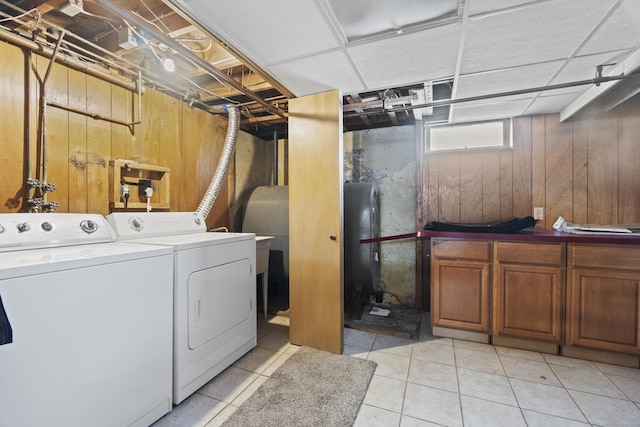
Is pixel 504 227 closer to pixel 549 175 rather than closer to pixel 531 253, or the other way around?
pixel 531 253

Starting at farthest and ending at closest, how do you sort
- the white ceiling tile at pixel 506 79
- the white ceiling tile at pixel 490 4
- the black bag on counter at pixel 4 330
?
1. the white ceiling tile at pixel 506 79
2. the white ceiling tile at pixel 490 4
3. the black bag on counter at pixel 4 330

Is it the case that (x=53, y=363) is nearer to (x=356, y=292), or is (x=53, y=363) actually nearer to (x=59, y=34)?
(x=59, y=34)

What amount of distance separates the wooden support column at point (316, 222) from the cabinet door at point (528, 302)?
1312mm

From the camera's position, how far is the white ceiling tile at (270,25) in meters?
1.33

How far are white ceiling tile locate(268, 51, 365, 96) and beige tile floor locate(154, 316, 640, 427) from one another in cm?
211

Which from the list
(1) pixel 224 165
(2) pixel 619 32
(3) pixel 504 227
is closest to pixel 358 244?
(3) pixel 504 227

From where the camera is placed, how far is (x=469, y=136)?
10.0ft

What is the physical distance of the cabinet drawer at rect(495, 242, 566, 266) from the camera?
214cm

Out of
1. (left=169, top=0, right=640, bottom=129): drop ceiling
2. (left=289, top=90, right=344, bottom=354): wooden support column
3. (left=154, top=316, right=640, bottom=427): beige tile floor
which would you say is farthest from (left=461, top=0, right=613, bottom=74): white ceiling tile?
(left=154, top=316, right=640, bottom=427): beige tile floor

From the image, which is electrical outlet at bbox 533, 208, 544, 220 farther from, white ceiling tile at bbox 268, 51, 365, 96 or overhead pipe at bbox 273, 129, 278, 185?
overhead pipe at bbox 273, 129, 278, 185

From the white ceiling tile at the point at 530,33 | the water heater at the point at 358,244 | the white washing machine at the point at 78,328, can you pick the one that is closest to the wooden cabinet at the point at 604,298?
the white ceiling tile at the point at 530,33

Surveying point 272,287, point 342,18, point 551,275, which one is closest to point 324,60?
point 342,18

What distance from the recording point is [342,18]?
1.43 metres

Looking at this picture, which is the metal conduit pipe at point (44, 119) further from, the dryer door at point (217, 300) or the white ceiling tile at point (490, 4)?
the white ceiling tile at point (490, 4)
